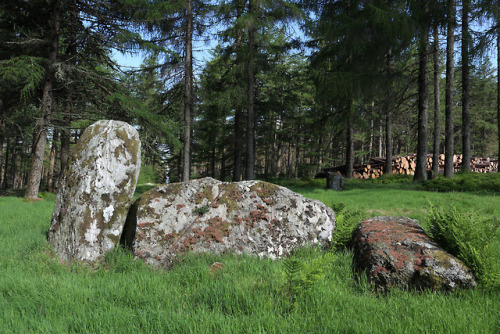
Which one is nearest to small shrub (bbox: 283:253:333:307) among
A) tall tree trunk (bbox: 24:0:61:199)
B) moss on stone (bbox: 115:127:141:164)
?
moss on stone (bbox: 115:127:141:164)

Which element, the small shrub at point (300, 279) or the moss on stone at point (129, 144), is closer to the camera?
the small shrub at point (300, 279)

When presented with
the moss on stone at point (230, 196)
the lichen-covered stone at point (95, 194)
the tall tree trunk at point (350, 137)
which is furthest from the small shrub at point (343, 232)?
the tall tree trunk at point (350, 137)

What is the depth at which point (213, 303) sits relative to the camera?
216cm

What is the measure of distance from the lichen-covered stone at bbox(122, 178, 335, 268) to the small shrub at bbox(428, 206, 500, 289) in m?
1.36

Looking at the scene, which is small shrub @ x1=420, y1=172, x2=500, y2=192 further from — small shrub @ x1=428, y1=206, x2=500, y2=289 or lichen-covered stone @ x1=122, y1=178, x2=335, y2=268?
lichen-covered stone @ x1=122, y1=178, x2=335, y2=268

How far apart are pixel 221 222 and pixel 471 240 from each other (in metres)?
2.95

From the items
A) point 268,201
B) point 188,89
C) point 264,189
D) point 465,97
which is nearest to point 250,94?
point 188,89

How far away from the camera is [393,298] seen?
230cm

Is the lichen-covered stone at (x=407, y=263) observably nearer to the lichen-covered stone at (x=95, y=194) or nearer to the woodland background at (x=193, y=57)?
the lichen-covered stone at (x=95, y=194)

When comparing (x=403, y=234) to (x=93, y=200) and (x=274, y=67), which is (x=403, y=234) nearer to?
(x=93, y=200)

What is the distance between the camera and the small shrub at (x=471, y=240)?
8.04 ft

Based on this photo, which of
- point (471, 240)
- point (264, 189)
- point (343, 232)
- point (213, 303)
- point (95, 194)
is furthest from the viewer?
point (264, 189)

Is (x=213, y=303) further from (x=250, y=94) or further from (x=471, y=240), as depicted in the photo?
(x=250, y=94)

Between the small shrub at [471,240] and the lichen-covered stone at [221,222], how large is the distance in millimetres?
1358
